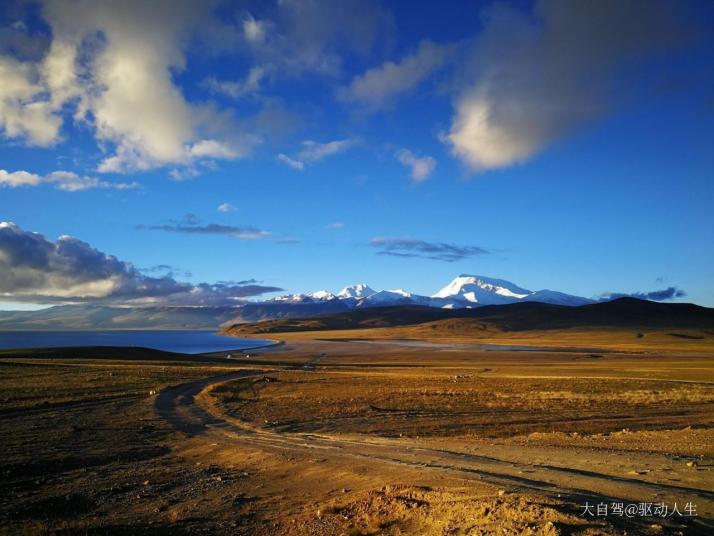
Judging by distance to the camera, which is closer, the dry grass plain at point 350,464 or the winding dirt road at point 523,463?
the dry grass plain at point 350,464

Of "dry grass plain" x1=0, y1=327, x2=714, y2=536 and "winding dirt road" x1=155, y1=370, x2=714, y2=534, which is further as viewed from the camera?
"winding dirt road" x1=155, y1=370, x2=714, y2=534

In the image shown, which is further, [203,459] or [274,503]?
[203,459]

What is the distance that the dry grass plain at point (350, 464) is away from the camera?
11.2 metres

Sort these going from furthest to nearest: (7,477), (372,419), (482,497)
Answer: (372,419), (7,477), (482,497)

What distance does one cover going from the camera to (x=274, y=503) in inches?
522

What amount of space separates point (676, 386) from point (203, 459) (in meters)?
44.6

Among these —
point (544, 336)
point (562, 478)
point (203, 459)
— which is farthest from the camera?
point (544, 336)

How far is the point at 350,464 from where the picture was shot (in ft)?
54.0

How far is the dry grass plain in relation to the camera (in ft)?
36.8

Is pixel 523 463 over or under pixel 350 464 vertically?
over

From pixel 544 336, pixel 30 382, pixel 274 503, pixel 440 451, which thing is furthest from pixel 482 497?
pixel 544 336

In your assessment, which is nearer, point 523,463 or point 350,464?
point 523,463

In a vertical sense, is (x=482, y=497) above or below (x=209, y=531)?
above

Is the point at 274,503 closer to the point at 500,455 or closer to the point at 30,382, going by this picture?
the point at 500,455
